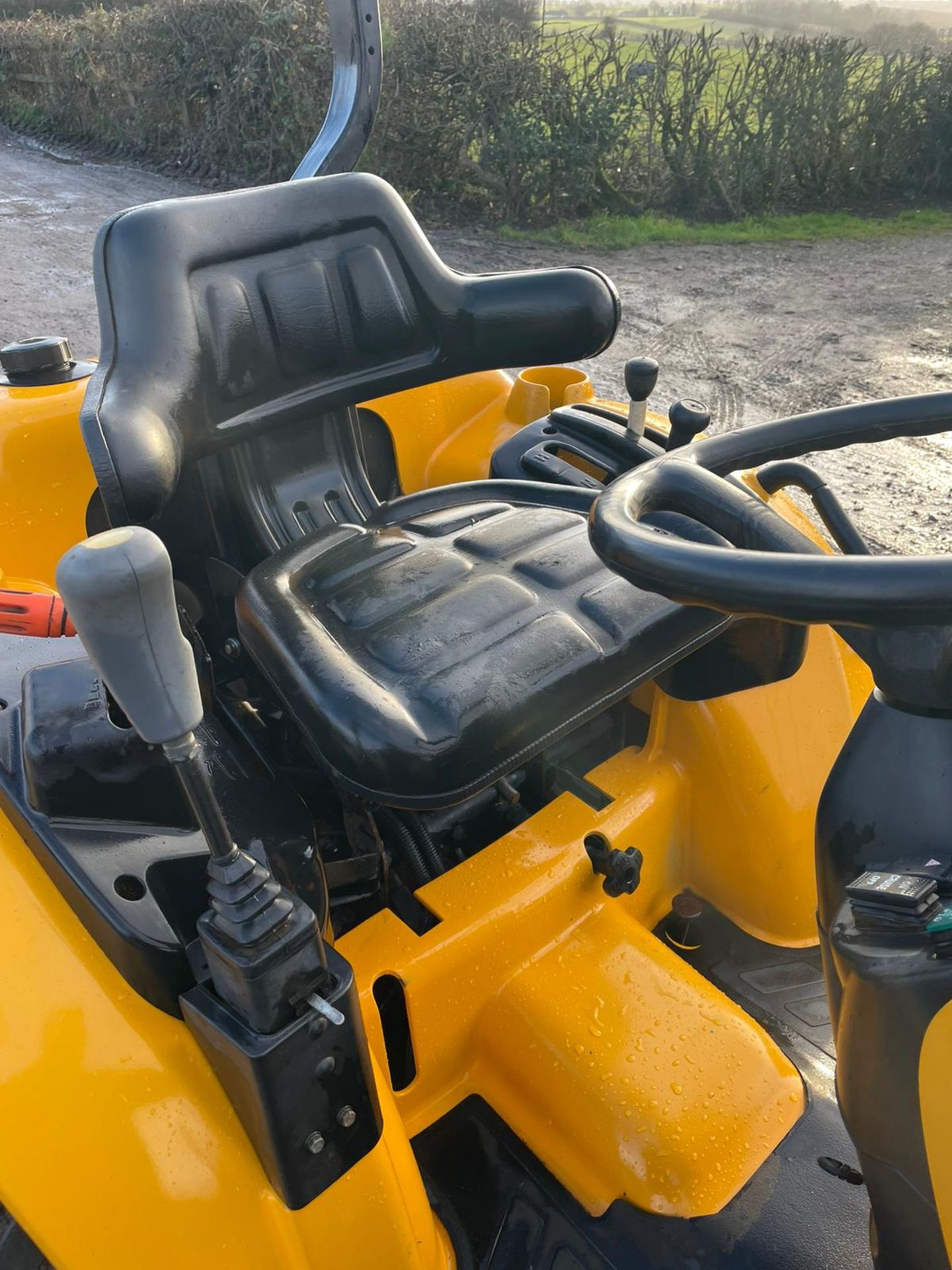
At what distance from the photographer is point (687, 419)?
147 centimetres

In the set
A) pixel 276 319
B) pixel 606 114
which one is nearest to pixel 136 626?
pixel 276 319

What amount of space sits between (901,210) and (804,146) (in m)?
0.86

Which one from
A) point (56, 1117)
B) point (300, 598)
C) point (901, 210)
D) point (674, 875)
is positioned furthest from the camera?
point (901, 210)

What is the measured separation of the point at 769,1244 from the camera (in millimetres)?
1030

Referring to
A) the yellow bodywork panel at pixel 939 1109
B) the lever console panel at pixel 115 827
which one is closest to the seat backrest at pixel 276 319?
the lever console panel at pixel 115 827

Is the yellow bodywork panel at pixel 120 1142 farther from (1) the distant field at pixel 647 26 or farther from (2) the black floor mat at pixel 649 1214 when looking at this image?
(1) the distant field at pixel 647 26

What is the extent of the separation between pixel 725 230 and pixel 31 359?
18.6 ft

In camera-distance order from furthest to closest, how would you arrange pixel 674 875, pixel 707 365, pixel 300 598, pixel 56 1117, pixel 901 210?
pixel 901 210
pixel 707 365
pixel 674 875
pixel 300 598
pixel 56 1117

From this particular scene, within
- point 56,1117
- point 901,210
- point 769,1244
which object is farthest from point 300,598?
point 901,210

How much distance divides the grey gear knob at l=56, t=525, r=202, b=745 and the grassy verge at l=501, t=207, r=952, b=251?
5939mm

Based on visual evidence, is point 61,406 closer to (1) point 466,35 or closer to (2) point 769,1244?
(2) point 769,1244

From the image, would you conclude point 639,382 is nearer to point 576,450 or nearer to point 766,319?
point 576,450

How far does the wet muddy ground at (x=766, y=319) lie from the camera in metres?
3.41

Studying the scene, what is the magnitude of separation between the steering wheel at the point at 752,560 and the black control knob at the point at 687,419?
0.51 m
